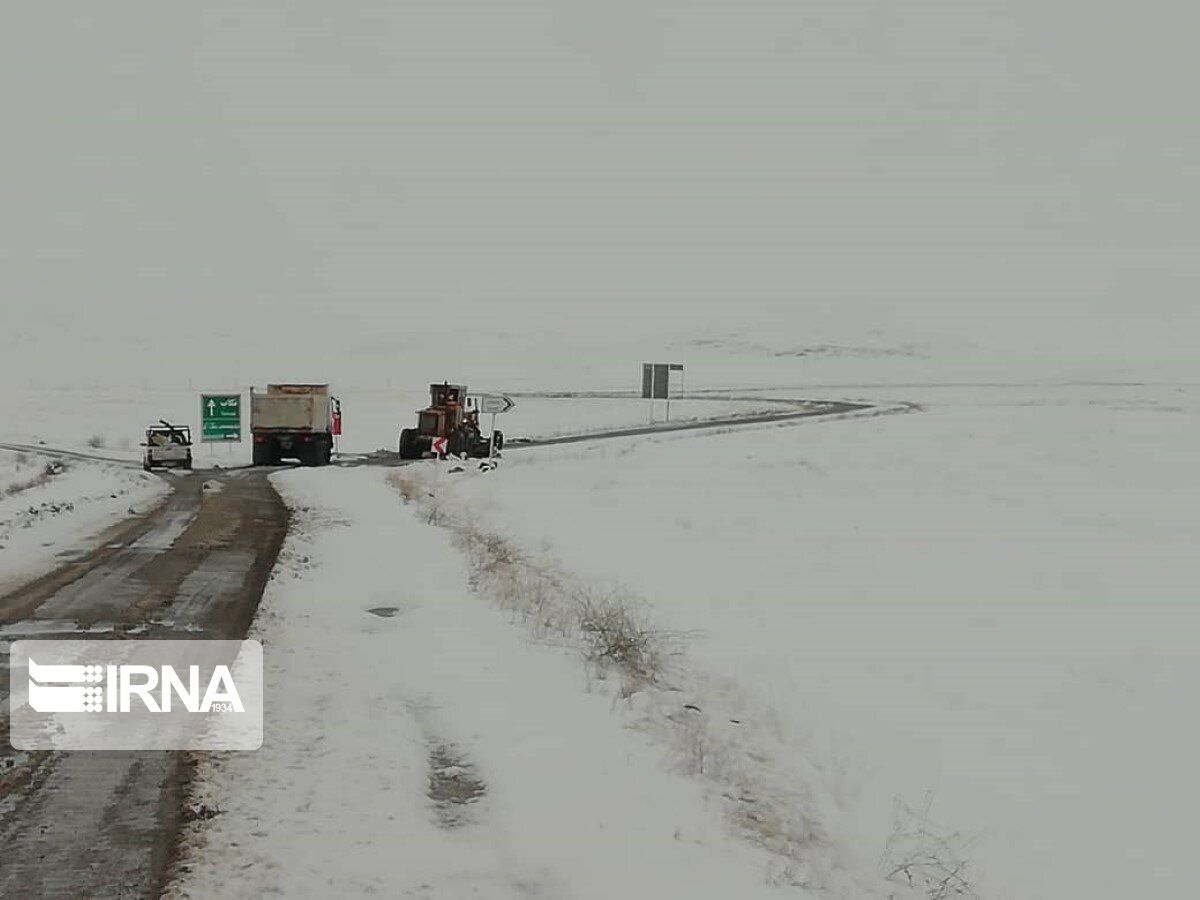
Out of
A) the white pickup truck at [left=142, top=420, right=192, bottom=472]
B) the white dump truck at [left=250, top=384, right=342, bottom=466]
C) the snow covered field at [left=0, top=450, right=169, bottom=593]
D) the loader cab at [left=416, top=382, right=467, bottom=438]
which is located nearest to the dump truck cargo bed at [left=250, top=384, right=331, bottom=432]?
the white dump truck at [left=250, top=384, right=342, bottom=466]

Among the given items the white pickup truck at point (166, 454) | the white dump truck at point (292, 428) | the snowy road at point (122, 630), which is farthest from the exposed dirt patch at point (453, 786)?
the white pickup truck at point (166, 454)

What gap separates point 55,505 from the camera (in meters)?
22.6

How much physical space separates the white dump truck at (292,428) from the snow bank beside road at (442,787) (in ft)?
90.8

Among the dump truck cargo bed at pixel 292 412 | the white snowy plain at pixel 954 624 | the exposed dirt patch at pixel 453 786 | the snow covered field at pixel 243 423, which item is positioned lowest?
the snow covered field at pixel 243 423

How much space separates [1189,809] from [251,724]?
765 cm

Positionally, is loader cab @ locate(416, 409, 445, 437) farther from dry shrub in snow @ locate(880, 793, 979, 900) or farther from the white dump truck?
dry shrub in snow @ locate(880, 793, 979, 900)

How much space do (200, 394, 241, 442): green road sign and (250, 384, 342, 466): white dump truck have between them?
7.99 meters

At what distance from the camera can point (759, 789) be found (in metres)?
7.88

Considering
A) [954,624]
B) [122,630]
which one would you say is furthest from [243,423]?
[122,630]

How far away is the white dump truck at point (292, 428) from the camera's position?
38.1 meters

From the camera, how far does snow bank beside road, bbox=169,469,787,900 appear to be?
18.8ft

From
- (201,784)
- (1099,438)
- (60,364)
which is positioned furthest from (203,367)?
(201,784)

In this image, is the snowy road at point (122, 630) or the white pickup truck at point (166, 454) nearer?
the snowy road at point (122, 630)

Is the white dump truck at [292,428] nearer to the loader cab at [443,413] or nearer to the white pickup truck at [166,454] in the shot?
the white pickup truck at [166,454]
